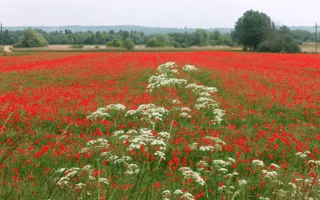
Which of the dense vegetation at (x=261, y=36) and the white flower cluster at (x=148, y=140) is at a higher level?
the dense vegetation at (x=261, y=36)

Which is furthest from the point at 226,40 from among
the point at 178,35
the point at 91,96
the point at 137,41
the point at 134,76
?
the point at 91,96

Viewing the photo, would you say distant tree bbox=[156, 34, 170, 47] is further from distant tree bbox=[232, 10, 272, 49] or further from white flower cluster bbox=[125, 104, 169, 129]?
white flower cluster bbox=[125, 104, 169, 129]

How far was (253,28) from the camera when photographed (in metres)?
77.2

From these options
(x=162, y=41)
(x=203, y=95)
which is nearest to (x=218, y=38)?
(x=162, y=41)

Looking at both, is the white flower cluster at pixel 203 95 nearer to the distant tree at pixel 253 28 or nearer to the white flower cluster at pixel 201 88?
the white flower cluster at pixel 201 88

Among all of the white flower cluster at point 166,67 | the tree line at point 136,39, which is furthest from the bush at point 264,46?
the white flower cluster at point 166,67

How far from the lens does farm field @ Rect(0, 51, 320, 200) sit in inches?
155

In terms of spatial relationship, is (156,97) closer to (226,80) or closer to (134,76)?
(226,80)

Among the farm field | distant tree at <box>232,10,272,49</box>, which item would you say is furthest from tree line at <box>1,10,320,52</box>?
the farm field

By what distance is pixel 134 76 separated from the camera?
77.0 ft

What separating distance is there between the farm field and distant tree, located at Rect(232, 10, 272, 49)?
52154 mm

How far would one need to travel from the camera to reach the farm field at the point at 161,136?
3938 millimetres

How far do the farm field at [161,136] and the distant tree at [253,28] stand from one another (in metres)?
52.2

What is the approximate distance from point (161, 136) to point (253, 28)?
3030 inches
